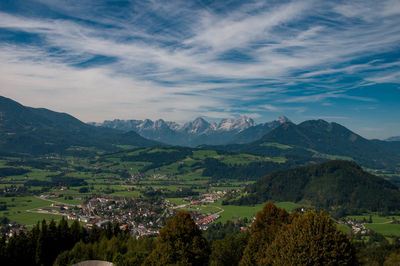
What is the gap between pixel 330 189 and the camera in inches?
5458

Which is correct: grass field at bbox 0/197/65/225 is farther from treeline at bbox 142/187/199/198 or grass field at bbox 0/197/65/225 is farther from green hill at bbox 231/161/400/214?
green hill at bbox 231/161/400/214

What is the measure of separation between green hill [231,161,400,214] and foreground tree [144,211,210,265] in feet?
338

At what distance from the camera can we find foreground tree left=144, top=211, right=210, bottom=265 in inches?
1219

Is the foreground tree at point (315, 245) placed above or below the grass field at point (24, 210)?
above

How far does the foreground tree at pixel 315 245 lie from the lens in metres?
24.0


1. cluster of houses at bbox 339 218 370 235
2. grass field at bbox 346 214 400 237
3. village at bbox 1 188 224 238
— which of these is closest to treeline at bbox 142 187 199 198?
village at bbox 1 188 224 238

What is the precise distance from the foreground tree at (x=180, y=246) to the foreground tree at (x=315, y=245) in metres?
9.01

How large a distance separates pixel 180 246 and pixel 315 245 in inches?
549

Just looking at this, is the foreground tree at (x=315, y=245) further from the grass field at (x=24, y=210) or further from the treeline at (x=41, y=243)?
the grass field at (x=24, y=210)

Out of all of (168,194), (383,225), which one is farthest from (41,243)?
(168,194)

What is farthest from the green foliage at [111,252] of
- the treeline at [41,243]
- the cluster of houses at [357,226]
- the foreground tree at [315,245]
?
the cluster of houses at [357,226]

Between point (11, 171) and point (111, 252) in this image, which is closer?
point (111, 252)

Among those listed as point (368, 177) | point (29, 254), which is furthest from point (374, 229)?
point (29, 254)

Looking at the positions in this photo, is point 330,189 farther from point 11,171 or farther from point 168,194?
point 11,171
